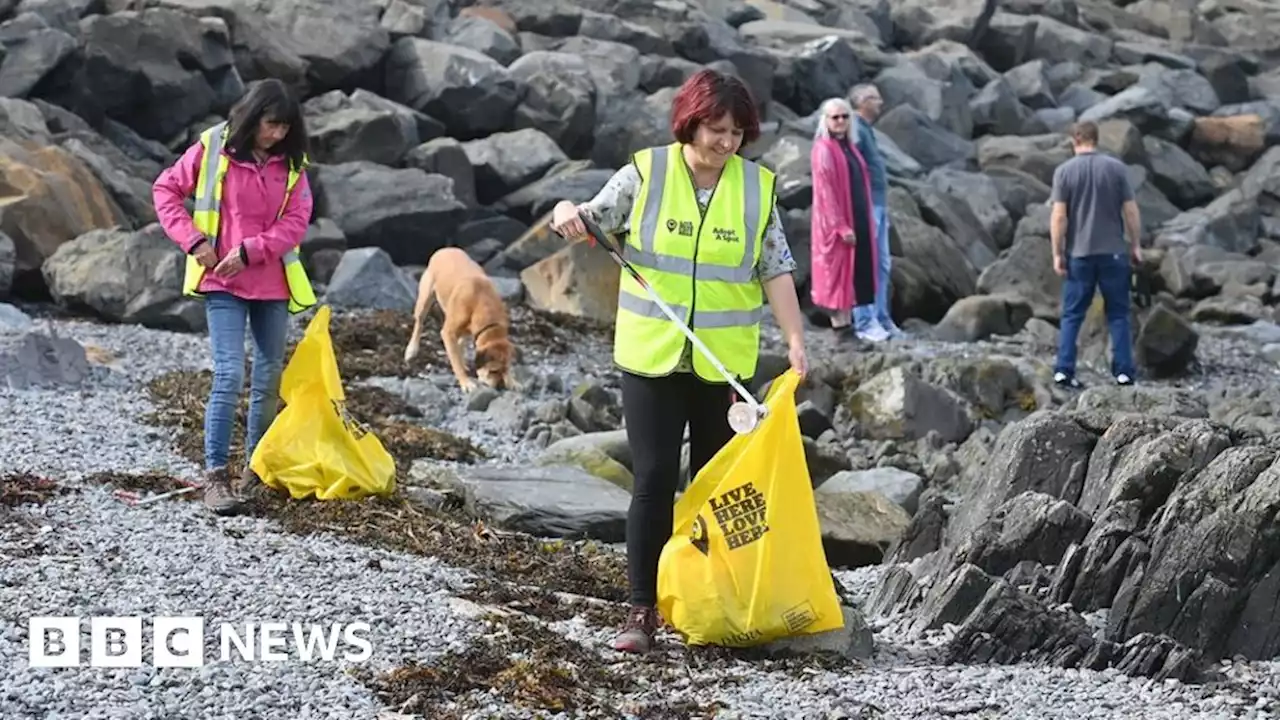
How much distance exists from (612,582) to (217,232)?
2212 millimetres

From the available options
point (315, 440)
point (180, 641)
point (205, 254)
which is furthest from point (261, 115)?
point (180, 641)

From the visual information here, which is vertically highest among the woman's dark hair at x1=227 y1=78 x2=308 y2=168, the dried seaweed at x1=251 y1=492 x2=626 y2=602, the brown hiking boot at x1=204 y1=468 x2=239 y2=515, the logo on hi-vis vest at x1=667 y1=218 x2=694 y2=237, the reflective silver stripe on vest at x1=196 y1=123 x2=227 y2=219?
the woman's dark hair at x1=227 y1=78 x2=308 y2=168

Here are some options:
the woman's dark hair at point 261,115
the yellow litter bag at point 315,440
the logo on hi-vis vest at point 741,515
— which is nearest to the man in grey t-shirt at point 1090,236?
the yellow litter bag at point 315,440

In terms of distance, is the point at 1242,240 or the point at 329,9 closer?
the point at 329,9

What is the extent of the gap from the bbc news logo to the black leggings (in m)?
0.95

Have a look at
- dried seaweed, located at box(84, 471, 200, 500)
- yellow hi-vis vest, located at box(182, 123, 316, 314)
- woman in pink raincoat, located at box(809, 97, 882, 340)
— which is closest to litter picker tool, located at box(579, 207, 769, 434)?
yellow hi-vis vest, located at box(182, 123, 316, 314)

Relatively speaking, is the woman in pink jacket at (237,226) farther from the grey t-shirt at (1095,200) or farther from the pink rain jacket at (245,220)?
the grey t-shirt at (1095,200)

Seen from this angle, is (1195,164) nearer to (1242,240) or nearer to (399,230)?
(1242,240)

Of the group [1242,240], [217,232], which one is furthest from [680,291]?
[1242,240]

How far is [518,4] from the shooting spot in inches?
1193

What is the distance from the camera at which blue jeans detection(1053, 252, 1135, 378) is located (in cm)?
1329

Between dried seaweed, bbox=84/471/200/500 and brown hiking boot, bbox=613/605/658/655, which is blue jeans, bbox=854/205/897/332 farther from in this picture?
brown hiking boot, bbox=613/605/658/655

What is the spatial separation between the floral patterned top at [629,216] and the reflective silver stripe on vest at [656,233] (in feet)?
0.20

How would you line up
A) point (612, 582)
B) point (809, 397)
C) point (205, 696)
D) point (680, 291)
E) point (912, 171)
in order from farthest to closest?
point (912, 171) < point (809, 397) < point (612, 582) < point (680, 291) < point (205, 696)
